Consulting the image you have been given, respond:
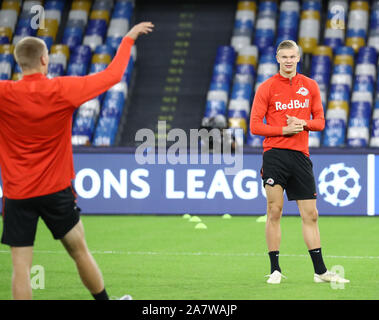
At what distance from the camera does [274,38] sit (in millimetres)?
20422

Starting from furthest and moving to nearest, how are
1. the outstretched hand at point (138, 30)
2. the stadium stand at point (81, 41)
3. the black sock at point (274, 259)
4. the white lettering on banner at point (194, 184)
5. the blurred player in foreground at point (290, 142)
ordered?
the stadium stand at point (81, 41) → the white lettering on banner at point (194, 184) → the black sock at point (274, 259) → the blurred player in foreground at point (290, 142) → the outstretched hand at point (138, 30)

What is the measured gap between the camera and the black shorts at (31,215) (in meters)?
4.91

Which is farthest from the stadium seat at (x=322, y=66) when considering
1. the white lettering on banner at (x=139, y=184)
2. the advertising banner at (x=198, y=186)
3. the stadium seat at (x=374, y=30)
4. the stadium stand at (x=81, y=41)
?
the white lettering on banner at (x=139, y=184)

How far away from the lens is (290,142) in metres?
6.84

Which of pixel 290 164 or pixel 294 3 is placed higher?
pixel 294 3

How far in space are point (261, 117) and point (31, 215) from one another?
2456 mm

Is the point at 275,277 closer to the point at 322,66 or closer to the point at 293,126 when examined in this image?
the point at 293,126

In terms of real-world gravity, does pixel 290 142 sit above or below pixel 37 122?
above

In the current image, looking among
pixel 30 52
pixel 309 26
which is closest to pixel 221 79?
pixel 309 26

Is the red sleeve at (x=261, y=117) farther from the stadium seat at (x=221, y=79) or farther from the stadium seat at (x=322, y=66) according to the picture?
the stadium seat at (x=322, y=66)

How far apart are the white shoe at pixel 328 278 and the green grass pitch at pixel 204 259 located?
0.19 ft

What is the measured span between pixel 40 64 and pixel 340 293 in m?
2.85

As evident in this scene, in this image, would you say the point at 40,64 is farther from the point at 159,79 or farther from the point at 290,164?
the point at 159,79
